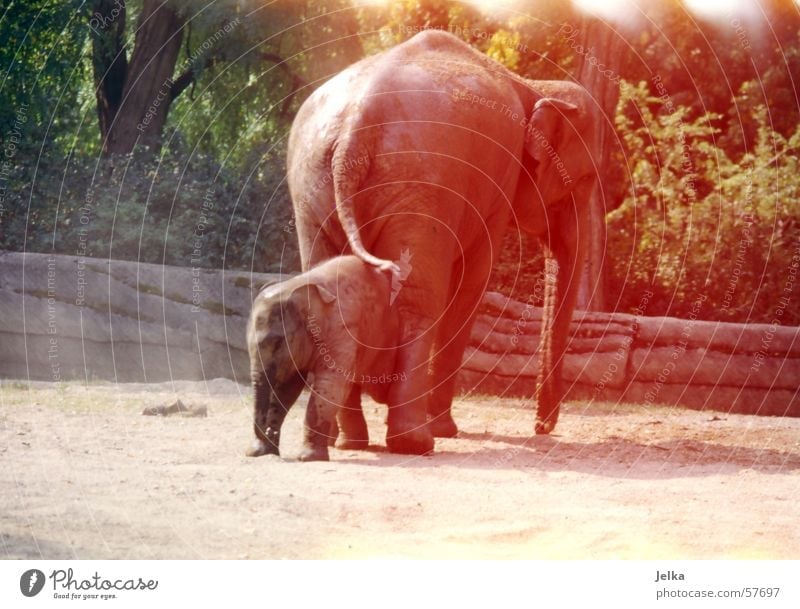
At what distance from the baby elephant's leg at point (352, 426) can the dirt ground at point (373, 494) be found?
13 centimetres

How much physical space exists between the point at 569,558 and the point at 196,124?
14276 millimetres

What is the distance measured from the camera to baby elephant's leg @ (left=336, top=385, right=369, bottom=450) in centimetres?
944

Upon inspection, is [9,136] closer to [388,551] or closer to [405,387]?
[405,387]

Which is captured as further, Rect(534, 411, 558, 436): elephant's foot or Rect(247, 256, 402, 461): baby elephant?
Rect(534, 411, 558, 436): elephant's foot

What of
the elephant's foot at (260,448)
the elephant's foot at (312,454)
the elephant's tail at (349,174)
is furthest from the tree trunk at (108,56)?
the elephant's foot at (312,454)

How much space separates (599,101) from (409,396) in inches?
281

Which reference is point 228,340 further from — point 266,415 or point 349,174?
point 266,415

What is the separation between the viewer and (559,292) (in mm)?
11570

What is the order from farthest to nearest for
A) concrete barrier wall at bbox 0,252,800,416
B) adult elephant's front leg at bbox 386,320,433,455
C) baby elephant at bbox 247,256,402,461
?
concrete barrier wall at bbox 0,252,800,416, adult elephant's front leg at bbox 386,320,433,455, baby elephant at bbox 247,256,402,461

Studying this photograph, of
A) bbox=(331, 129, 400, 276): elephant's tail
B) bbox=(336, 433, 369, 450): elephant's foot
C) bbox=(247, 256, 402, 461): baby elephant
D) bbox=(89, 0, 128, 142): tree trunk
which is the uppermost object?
bbox=(89, 0, 128, 142): tree trunk

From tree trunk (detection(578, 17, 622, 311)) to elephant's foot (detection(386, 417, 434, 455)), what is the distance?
6.57 m

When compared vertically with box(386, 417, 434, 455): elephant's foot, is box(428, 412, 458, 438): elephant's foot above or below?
below

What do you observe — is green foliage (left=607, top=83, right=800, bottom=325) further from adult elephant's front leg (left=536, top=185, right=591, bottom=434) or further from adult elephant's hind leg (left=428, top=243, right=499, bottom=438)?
adult elephant's hind leg (left=428, top=243, right=499, bottom=438)

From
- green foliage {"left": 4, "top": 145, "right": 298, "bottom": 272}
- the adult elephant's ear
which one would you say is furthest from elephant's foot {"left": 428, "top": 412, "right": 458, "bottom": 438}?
green foliage {"left": 4, "top": 145, "right": 298, "bottom": 272}
